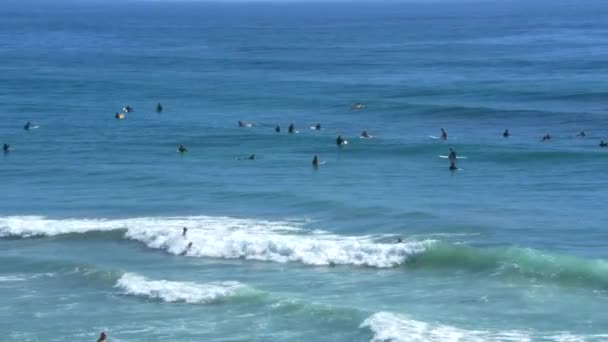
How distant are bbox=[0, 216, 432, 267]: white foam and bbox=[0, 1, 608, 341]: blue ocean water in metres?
0.10

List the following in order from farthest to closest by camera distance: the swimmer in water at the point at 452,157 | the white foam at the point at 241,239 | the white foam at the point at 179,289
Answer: the swimmer in water at the point at 452,157 → the white foam at the point at 241,239 → the white foam at the point at 179,289

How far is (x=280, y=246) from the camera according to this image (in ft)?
125

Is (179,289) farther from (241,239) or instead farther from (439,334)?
(439,334)

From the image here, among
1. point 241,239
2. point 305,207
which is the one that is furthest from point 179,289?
point 305,207

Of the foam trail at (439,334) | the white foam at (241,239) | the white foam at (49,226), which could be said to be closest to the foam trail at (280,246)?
the white foam at (241,239)

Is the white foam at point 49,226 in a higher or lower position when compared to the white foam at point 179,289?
higher

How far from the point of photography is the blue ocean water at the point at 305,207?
103ft

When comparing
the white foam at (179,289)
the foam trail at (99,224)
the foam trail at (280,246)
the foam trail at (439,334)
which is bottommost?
the foam trail at (439,334)

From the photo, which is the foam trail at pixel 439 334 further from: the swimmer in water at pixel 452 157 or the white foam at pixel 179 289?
the swimmer in water at pixel 452 157

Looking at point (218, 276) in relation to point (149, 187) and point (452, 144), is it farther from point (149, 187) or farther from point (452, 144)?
point (452, 144)

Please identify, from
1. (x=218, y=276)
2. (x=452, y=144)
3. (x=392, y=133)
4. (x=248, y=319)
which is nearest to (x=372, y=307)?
(x=248, y=319)

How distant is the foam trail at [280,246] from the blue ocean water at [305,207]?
8 cm

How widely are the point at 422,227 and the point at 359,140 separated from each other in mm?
20416

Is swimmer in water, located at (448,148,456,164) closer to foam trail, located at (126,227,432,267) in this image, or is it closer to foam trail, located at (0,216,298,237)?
foam trail, located at (0,216,298,237)
